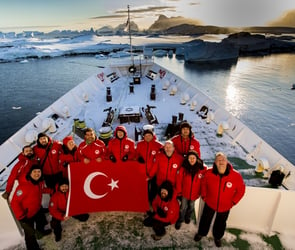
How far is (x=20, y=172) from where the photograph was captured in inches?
111

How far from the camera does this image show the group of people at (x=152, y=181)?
2645 millimetres

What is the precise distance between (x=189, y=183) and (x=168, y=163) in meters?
0.37

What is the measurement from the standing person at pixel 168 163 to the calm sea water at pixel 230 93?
40.7 ft

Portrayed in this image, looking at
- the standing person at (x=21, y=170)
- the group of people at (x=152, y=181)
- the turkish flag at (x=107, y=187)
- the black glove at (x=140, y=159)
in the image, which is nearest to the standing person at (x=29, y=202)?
the group of people at (x=152, y=181)

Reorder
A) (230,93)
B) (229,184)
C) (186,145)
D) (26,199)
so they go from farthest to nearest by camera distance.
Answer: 1. (230,93)
2. (186,145)
3. (26,199)
4. (229,184)

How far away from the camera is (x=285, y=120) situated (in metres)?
18.6

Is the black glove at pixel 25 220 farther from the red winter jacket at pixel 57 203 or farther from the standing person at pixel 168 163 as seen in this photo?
the standing person at pixel 168 163

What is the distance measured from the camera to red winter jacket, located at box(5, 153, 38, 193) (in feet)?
8.95

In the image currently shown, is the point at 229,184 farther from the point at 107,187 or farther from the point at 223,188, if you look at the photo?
the point at 107,187

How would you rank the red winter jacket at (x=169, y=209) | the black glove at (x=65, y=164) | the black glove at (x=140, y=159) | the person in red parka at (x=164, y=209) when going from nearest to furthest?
the person in red parka at (x=164, y=209) → the red winter jacket at (x=169, y=209) → the black glove at (x=140, y=159) → the black glove at (x=65, y=164)

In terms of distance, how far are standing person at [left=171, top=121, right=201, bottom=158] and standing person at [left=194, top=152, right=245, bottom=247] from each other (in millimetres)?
740

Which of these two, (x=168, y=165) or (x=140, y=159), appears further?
(x=140, y=159)

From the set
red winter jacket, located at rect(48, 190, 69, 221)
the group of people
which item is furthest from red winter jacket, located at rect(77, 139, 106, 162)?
red winter jacket, located at rect(48, 190, 69, 221)

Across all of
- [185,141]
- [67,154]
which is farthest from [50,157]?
[185,141]
